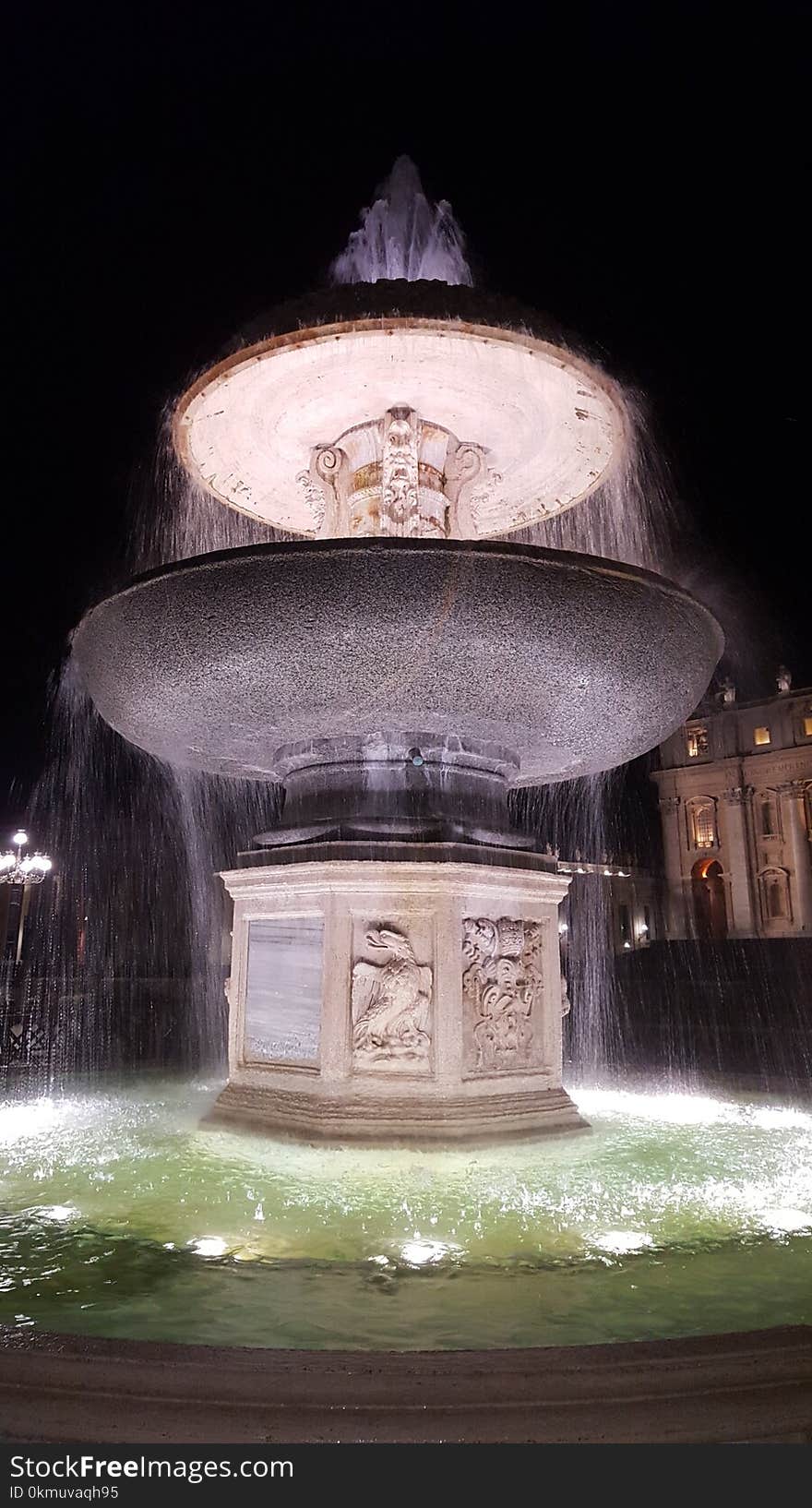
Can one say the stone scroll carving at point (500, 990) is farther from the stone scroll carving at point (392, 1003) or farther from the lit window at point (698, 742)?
the lit window at point (698, 742)

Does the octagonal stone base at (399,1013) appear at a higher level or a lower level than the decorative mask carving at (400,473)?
lower

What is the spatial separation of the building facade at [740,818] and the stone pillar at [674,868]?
0.06 meters

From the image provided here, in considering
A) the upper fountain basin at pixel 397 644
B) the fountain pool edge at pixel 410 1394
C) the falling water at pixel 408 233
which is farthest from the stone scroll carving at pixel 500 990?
the falling water at pixel 408 233

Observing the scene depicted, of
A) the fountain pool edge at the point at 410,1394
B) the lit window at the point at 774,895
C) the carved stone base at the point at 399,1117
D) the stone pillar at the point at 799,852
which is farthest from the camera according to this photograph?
the lit window at the point at 774,895

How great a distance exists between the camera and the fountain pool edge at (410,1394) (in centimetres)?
248

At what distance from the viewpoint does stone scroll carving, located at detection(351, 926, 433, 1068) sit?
6.52 meters

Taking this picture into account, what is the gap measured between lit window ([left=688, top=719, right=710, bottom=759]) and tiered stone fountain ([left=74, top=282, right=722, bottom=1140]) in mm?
60070

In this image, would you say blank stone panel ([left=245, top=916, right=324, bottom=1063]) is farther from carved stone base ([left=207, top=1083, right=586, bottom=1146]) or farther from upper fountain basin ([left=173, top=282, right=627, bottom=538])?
upper fountain basin ([left=173, top=282, right=627, bottom=538])

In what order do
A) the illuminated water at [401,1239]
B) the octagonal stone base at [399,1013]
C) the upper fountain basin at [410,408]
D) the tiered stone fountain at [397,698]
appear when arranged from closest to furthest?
the illuminated water at [401,1239]
the tiered stone fountain at [397,698]
the octagonal stone base at [399,1013]
the upper fountain basin at [410,408]

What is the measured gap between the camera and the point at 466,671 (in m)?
6.38

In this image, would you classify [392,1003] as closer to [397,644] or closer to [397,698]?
[397,698]

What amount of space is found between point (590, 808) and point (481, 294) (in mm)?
63610

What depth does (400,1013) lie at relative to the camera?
21.5ft

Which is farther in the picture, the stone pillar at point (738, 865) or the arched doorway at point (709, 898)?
the arched doorway at point (709, 898)
